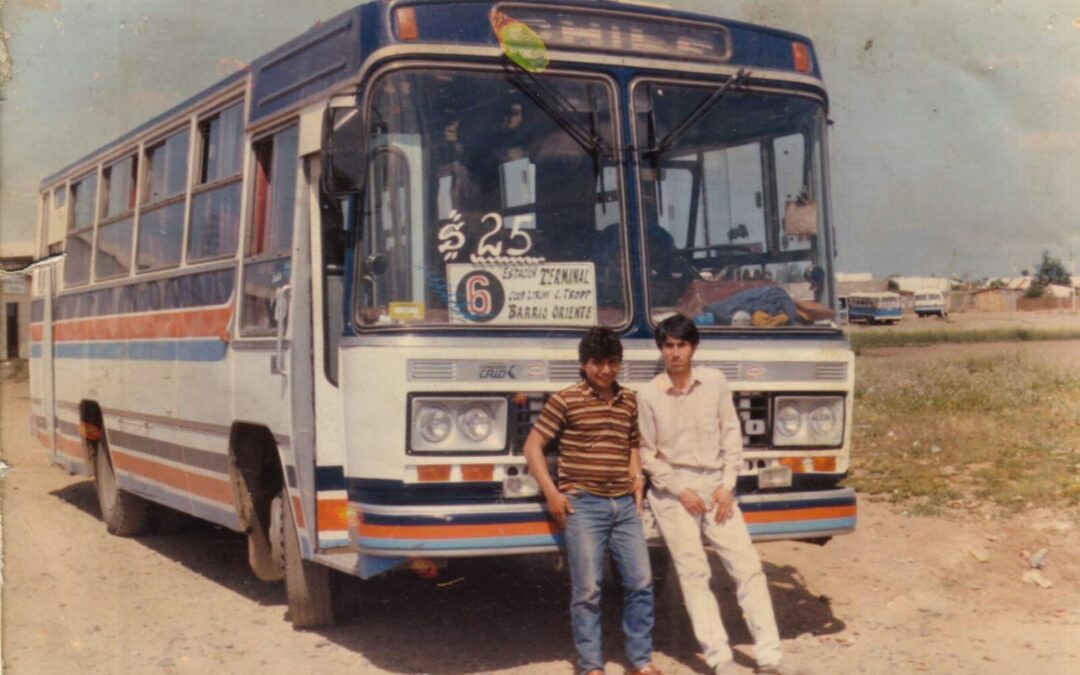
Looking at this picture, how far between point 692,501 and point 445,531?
1.22m

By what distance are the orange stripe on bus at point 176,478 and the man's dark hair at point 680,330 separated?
3.29 m

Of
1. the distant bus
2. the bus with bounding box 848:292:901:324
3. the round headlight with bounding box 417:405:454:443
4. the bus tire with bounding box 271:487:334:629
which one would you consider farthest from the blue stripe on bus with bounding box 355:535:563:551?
the distant bus

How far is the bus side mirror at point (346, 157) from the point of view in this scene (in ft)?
20.3

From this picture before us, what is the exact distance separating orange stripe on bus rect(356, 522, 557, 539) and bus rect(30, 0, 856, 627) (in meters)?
0.01

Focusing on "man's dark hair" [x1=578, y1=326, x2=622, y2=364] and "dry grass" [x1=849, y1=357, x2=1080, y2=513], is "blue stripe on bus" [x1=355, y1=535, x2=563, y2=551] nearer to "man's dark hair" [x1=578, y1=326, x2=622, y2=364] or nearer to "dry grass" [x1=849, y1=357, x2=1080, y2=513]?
"man's dark hair" [x1=578, y1=326, x2=622, y2=364]

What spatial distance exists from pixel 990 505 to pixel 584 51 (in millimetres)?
6533

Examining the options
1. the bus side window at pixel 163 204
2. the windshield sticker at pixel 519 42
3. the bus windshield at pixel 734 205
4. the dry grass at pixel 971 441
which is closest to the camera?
the windshield sticker at pixel 519 42

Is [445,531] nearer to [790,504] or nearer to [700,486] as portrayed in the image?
[700,486]

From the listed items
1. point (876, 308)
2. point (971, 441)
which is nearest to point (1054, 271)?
point (971, 441)

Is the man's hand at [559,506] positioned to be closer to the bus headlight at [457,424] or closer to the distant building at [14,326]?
the bus headlight at [457,424]

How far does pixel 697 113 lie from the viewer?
22.4 feet

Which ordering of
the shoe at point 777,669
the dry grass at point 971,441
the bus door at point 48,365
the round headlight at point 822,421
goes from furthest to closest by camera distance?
the bus door at point 48,365 → the dry grass at point 971,441 → the round headlight at point 822,421 → the shoe at point 777,669

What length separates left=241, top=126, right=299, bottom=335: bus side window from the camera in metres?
7.25

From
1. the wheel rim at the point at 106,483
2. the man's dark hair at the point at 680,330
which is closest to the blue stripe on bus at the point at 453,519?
the man's dark hair at the point at 680,330
